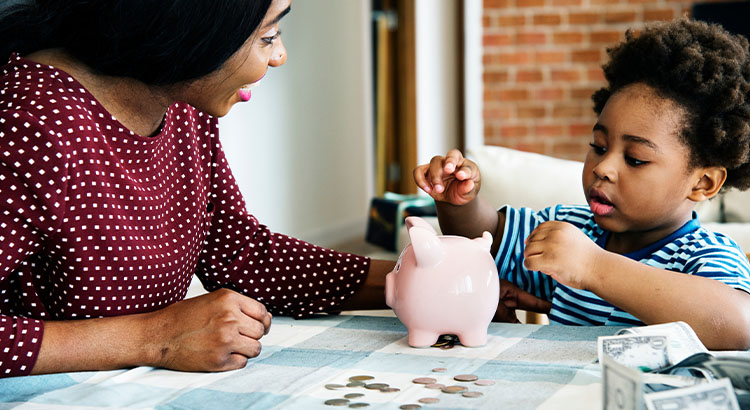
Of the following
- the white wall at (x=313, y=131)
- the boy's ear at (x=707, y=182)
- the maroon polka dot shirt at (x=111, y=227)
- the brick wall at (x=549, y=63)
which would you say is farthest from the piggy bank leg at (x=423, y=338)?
the brick wall at (x=549, y=63)

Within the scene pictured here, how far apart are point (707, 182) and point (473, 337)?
1.57 feet

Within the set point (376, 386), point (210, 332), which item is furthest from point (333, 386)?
point (210, 332)

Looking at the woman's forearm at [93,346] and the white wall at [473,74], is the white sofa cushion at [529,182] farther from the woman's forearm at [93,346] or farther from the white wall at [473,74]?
the white wall at [473,74]

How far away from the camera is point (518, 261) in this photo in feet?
4.34

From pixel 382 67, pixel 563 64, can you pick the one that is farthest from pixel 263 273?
pixel 382 67

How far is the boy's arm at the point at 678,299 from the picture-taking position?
0.95 metres

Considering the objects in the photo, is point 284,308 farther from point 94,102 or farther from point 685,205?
point 685,205

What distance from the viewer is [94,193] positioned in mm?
932

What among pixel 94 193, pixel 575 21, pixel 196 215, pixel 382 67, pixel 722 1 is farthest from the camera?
pixel 382 67

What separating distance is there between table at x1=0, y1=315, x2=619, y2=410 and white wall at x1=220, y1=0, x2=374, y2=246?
2.50m

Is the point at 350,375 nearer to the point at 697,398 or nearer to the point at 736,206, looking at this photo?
the point at 697,398

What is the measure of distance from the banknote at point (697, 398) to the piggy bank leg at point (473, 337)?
1.05ft

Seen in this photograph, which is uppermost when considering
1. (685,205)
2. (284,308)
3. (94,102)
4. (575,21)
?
(575,21)

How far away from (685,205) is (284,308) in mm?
600
